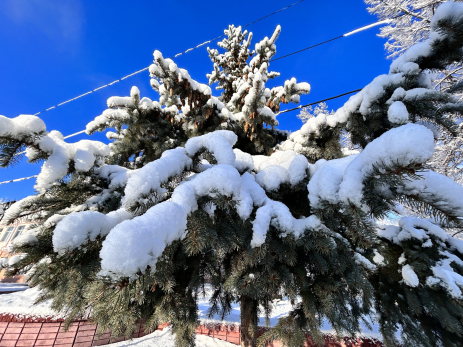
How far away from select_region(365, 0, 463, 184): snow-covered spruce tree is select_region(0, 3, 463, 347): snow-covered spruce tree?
161 inches

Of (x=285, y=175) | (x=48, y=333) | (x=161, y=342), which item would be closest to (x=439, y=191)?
(x=285, y=175)

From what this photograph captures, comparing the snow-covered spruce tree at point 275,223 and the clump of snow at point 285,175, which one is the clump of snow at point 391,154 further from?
the clump of snow at point 285,175

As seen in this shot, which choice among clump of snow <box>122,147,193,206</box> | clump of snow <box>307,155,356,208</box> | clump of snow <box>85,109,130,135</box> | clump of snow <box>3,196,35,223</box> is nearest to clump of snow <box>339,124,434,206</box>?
clump of snow <box>307,155,356,208</box>

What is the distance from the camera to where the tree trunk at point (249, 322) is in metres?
2.32

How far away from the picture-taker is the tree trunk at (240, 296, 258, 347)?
91.5 inches

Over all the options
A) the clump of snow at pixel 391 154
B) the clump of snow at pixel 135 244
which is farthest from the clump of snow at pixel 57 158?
the clump of snow at pixel 391 154

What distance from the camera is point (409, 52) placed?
1627mm

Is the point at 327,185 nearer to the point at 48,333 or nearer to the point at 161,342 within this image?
the point at 161,342

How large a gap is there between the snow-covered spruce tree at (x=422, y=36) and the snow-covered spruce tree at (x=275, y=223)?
410 centimetres

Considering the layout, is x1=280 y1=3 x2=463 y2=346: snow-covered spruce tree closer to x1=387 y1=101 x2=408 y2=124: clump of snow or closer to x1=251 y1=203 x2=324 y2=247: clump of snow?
x1=387 y1=101 x2=408 y2=124: clump of snow

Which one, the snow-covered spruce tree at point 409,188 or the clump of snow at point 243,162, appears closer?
the snow-covered spruce tree at point 409,188

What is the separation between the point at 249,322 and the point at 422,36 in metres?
9.63

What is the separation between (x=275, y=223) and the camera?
1294mm

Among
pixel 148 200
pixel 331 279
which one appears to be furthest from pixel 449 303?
pixel 148 200
